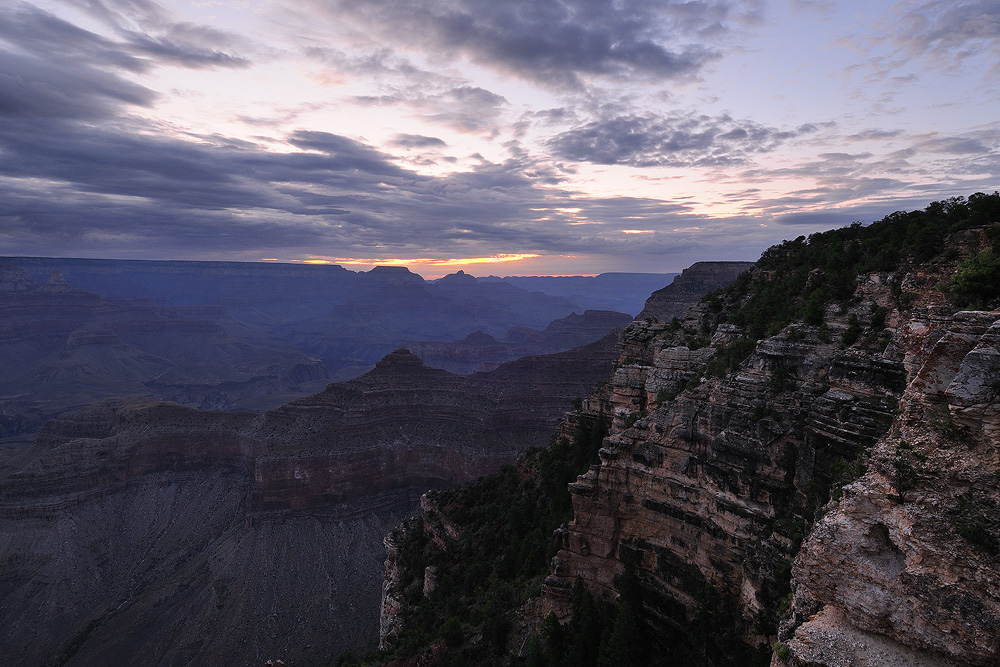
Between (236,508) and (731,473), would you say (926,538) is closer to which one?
(731,473)

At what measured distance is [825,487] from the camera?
12188 millimetres

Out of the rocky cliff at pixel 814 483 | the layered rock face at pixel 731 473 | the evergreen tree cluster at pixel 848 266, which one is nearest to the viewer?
the rocky cliff at pixel 814 483

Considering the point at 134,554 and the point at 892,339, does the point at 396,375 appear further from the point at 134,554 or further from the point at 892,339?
the point at 892,339

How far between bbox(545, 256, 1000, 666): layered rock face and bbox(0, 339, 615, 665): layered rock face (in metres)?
35.1

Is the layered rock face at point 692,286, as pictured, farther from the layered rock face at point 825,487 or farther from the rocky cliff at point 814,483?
the layered rock face at point 825,487

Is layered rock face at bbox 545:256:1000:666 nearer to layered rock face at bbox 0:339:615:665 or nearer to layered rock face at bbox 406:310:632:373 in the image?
layered rock face at bbox 0:339:615:665

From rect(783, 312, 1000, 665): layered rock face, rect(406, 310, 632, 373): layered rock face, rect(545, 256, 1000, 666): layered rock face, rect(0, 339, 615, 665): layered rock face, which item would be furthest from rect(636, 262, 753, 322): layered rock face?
rect(783, 312, 1000, 665): layered rock face

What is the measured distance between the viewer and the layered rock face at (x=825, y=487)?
271 inches

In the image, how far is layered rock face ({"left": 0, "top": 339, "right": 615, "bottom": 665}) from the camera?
44000 mm

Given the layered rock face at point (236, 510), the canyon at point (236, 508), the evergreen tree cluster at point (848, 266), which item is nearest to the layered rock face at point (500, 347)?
the canyon at point (236, 508)

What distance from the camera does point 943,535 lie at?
22.5 ft

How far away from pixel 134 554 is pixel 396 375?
3916 cm

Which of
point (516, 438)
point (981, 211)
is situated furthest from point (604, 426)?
point (516, 438)

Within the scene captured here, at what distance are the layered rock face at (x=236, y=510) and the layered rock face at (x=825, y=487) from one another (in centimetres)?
3514
